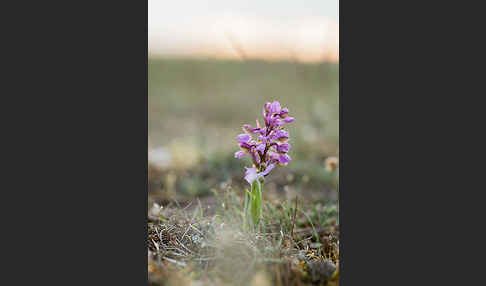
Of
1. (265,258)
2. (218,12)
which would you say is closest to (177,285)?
(265,258)

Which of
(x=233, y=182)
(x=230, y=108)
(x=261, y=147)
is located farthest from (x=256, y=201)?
(x=230, y=108)

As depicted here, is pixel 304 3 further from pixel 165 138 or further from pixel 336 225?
pixel 165 138

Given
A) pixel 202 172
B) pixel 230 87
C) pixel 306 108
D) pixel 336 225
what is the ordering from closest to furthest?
pixel 336 225 → pixel 202 172 → pixel 306 108 → pixel 230 87

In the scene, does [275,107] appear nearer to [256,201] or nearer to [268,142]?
[268,142]

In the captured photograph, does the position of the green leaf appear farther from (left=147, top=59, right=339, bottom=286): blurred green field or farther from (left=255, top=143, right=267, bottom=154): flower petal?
(left=255, top=143, right=267, bottom=154): flower petal

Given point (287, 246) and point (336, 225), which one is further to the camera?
point (336, 225)

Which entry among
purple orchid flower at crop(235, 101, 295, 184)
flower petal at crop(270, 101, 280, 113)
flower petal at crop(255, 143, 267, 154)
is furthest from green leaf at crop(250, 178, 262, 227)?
flower petal at crop(270, 101, 280, 113)

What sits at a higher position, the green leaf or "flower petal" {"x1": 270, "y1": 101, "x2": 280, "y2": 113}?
"flower petal" {"x1": 270, "y1": 101, "x2": 280, "y2": 113}

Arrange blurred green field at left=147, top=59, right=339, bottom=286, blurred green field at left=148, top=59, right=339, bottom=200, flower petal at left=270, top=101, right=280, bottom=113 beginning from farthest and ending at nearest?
blurred green field at left=148, top=59, right=339, bottom=200 < flower petal at left=270, top=101, right=280, bottom=113 < blurred green field at left=147, top=59, right=339, bottom=286
